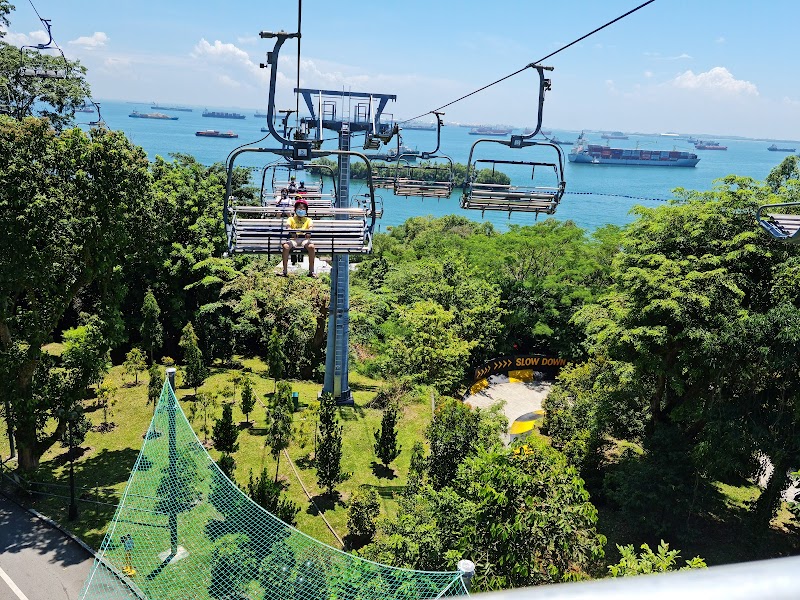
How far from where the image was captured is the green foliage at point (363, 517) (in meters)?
10.4

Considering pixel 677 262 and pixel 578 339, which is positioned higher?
pixel 677 262

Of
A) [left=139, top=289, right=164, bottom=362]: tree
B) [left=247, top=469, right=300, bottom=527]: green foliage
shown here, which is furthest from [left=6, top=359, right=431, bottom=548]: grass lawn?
[left=139, top=289, right=164, bottom=362]: tree

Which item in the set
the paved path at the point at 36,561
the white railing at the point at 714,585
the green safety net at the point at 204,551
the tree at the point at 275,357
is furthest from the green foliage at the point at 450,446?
the white railing at the point at 714,585

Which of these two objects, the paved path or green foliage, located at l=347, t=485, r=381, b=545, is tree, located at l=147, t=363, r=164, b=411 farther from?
green foliage, located at l=347, t=485, r=381, b=545

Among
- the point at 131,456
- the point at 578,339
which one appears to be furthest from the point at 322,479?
the point at 578,339

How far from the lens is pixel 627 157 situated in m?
109

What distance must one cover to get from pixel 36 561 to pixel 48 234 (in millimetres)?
5509

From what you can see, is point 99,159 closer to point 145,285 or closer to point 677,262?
point 145,285

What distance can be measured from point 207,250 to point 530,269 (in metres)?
11.8

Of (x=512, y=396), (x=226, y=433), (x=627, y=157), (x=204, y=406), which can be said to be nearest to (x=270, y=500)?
(x=226, y=433)

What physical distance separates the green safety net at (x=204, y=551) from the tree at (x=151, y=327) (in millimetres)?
7965

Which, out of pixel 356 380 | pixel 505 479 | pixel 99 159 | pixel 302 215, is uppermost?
pixel 99 159

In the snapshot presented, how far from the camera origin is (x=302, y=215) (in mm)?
9594

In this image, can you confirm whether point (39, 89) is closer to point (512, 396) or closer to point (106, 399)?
point (106, 399)
